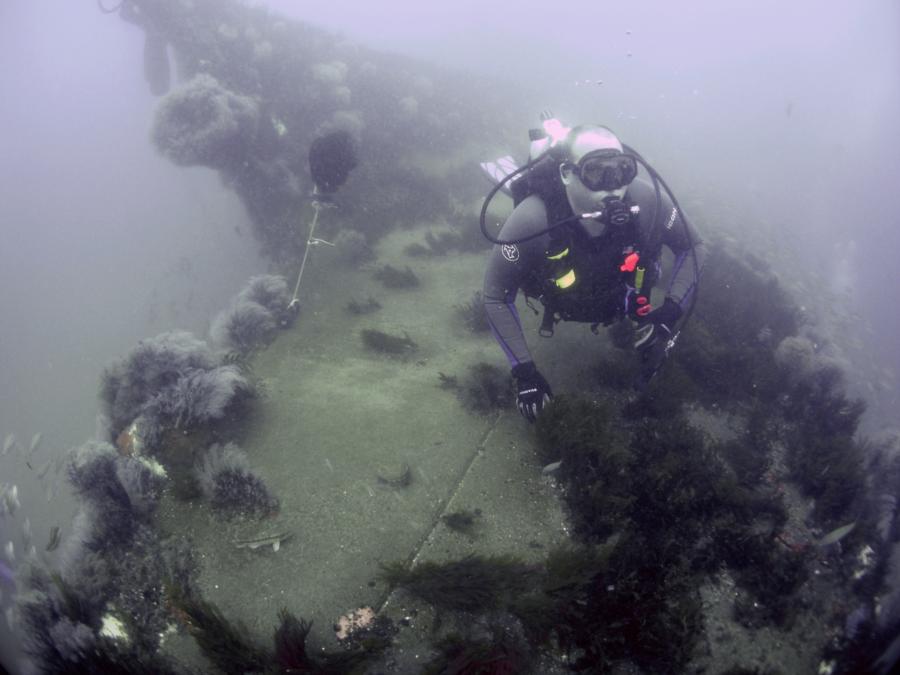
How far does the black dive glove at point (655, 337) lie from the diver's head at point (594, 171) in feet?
4.04

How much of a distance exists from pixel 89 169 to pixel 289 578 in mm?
41744

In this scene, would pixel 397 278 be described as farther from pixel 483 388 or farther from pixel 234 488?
pixel 234 488

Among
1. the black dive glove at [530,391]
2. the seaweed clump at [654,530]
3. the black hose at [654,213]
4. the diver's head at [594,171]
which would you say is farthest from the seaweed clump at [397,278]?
the seaweed clump at [654,530]

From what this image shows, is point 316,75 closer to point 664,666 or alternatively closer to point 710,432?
point 710,432

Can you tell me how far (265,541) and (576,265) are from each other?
3903mm

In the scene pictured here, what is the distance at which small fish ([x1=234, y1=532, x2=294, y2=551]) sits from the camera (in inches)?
145

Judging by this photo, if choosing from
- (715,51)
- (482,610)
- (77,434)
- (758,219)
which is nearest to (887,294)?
(758,219)

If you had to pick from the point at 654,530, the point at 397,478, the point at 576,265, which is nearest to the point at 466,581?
the point at 397,478

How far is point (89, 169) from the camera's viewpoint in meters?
32.8

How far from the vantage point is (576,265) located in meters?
4.54

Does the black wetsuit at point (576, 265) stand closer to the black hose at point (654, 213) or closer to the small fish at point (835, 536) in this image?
the black hose at point (654, 213)

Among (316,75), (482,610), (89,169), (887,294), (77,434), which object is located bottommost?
(887,294)

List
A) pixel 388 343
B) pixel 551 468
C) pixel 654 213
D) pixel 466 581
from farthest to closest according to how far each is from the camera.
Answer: pixel 388 343
pixel 654 213
pixel 551 468
pixel 466 581

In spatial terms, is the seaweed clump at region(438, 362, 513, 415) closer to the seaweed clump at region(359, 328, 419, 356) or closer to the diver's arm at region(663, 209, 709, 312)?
the seaweed clump at region(359, 328, 419, 356)
